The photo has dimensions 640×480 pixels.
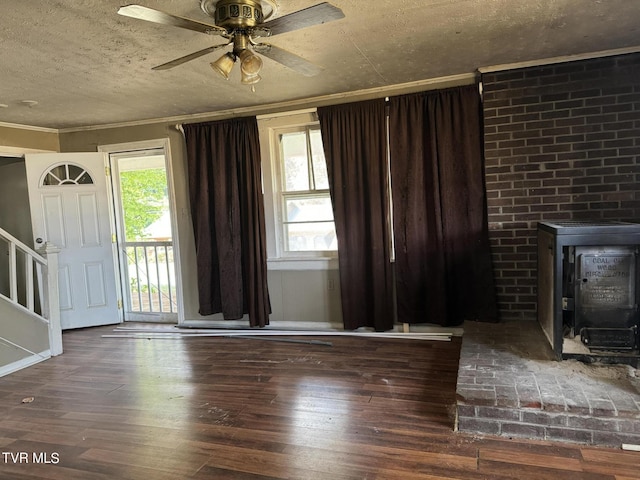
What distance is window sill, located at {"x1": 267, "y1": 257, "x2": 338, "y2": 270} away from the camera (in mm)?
4188

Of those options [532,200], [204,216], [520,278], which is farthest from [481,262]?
[204,216]

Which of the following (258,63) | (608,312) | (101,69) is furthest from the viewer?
(101,69)

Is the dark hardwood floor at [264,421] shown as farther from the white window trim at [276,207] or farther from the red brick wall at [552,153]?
the red brick wall at [552,153]

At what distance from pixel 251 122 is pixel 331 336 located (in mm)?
2245

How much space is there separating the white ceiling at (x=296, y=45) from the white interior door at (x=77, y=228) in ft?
2.89

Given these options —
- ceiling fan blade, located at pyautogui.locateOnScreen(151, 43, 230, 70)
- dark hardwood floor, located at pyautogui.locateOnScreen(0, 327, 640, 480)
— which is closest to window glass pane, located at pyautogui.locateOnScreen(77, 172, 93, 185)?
dark hardwood floor, located at pyautogui.locateOnScreen(0, 327, 640, 480)

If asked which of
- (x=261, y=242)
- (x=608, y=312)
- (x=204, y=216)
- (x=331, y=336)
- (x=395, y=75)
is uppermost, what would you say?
(x=395, y=75)

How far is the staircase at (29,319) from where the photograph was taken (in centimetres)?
356

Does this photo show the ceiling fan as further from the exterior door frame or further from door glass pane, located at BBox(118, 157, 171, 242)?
door glass pane, located at BBox(118, 157, 171, 242)

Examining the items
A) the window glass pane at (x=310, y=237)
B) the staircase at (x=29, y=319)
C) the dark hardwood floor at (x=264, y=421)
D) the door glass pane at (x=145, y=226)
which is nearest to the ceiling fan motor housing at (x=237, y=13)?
the dark hardwood floor at (x=264, y=421)

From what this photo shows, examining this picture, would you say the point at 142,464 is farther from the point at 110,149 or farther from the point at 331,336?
the point at 110,149

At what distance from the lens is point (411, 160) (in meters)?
3.72

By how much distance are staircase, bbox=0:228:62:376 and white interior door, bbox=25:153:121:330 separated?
73 centimetres

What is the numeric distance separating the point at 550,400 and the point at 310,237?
2628 mm
